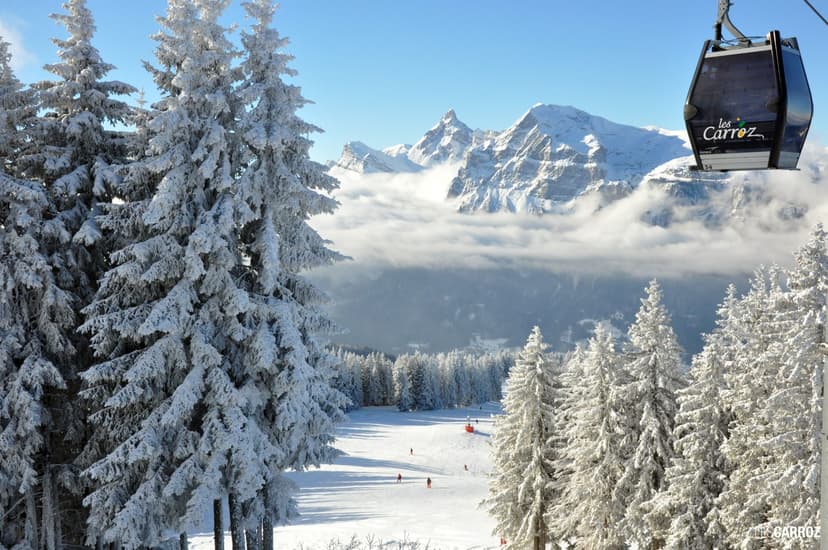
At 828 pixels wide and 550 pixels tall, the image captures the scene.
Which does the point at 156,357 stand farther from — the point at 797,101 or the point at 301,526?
the point at 301,526

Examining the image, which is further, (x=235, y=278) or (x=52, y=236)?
(x=52, y=236)

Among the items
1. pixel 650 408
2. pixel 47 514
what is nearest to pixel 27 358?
pixel 47 514

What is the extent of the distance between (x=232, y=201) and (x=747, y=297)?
697 inches

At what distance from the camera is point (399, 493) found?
1791 inches

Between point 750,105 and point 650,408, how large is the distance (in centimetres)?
1935

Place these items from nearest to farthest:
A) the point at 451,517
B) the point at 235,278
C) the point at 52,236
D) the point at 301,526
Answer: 1. the point at 235,278
2. the point at 52,236
3. the point at 301,526
4. the point at 451,517

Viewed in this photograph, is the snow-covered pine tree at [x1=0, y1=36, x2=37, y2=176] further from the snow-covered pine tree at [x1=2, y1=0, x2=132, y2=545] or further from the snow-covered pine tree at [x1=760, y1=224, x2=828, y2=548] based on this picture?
the snow-covered pine tree at [x1=760, y1=224, x2=828, y2=548]

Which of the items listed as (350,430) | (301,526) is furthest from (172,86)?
(350,430)

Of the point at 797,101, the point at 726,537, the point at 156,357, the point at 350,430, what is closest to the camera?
the point at 797,101

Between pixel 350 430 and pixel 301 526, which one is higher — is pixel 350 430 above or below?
below

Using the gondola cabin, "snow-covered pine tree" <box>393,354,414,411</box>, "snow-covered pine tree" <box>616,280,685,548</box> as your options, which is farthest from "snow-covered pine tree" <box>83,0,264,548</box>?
"snow-covered pine tree" <box>393,354,414,411</box>

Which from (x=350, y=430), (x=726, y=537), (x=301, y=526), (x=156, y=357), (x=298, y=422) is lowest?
(x=350, y=430)

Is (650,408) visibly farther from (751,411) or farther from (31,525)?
(31,525)

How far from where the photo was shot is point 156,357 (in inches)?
502
